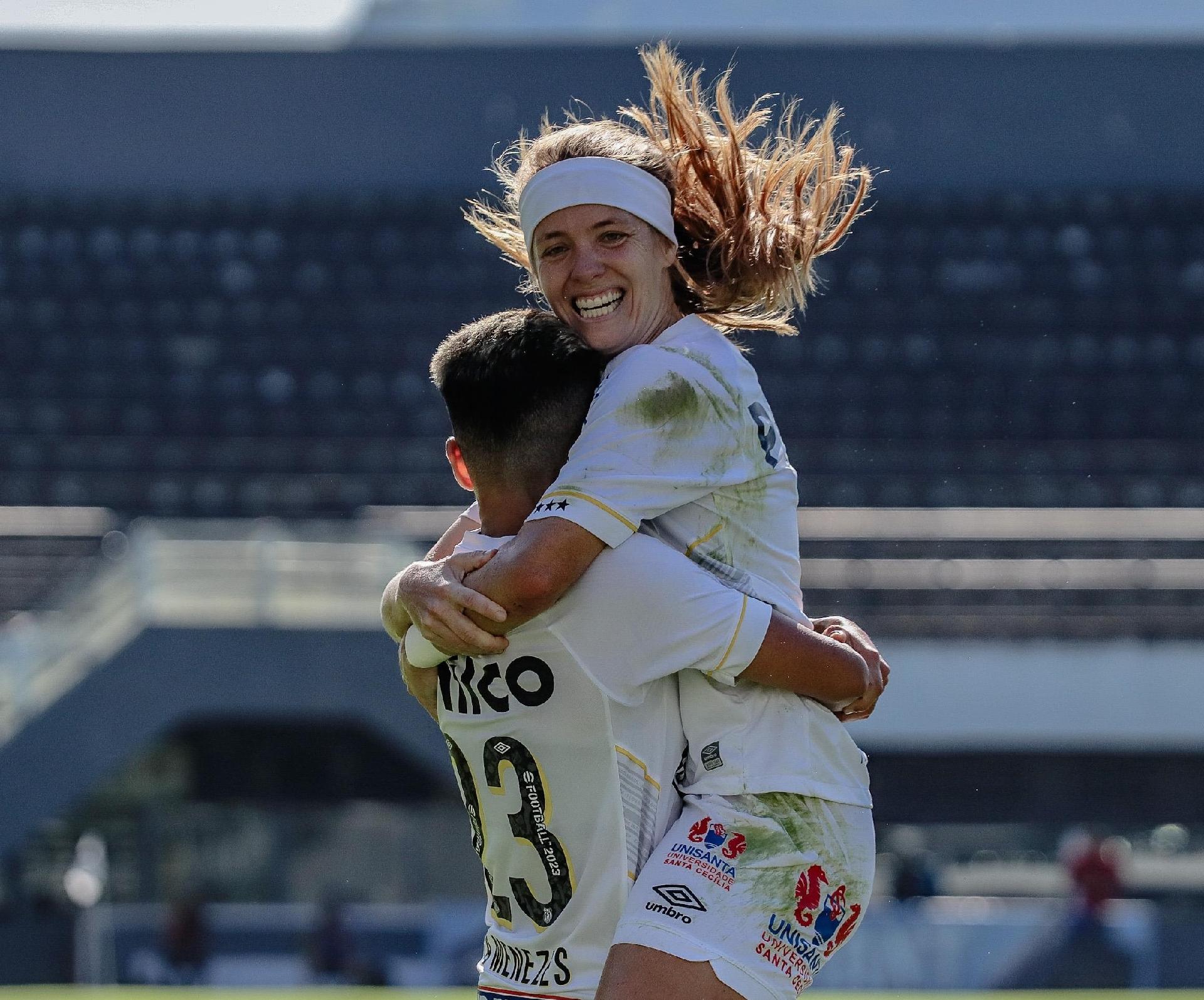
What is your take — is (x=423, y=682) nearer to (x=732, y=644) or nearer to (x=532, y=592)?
(x=532, y=592)

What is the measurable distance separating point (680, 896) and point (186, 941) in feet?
26.2

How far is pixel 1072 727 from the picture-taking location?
39.0 ft

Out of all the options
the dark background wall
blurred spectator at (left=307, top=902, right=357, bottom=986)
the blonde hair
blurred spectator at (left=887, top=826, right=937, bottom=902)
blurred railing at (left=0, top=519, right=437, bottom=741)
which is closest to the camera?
the blonde hair

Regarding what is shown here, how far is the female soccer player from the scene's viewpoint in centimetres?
220

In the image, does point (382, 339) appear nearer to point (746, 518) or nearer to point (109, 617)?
point (109, 617)

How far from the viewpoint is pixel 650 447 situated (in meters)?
2.24

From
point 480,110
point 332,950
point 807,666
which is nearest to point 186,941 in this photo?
point 332,950

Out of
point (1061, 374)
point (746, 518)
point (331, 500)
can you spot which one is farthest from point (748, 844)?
point (1061, 374)

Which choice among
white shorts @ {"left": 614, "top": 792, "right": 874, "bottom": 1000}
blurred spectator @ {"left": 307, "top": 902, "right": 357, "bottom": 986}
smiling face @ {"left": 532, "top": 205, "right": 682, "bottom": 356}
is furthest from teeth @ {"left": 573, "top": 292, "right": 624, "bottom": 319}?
blurred spectator @ {"left": 307, "top": 902, "right": 357, "bottom": 986}

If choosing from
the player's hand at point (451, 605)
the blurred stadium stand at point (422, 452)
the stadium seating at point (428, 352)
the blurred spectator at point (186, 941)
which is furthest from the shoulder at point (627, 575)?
the stadium seating at point (428, 352)

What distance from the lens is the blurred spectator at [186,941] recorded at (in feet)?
31.0

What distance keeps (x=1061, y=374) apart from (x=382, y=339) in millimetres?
5761

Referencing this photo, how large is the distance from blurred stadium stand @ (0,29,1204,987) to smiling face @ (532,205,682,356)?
7.15 metres

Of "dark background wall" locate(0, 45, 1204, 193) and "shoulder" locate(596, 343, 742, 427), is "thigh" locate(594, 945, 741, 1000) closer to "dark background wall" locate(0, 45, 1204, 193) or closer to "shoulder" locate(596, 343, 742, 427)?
"shoulder" locate(596, 343, 742, 427)
